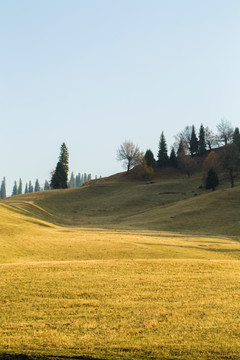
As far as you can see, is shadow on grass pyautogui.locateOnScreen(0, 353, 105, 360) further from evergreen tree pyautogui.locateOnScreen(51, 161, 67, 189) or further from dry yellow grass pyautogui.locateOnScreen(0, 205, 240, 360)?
evergreen tree pyautogui.locateOnScreen(51, 161, 67, 189)

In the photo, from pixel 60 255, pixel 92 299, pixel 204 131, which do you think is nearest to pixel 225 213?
pixel 60 255

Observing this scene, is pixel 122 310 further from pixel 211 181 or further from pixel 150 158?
pixel 150 158

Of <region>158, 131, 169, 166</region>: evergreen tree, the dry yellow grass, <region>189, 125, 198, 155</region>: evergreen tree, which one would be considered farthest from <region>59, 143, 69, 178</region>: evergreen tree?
the dry yellow grass

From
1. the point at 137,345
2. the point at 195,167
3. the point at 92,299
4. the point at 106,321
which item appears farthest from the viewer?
the point at 195,167

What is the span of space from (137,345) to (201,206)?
2293 inches

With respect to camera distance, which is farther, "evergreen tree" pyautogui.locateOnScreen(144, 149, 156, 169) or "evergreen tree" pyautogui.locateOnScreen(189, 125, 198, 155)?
"evergreen tree" pyautogui.locateOnScreen(189, 125, 198, 155)

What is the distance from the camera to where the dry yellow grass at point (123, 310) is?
25.3 feet

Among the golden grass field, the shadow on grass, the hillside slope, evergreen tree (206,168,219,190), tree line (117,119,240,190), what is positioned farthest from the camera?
tree line (117,119,240,190)

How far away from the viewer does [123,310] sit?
34.0 feet

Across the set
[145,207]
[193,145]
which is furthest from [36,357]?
[193,145]

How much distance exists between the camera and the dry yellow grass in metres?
7.71

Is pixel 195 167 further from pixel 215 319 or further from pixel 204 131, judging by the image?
pixel 215 319

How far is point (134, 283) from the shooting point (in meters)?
13.7

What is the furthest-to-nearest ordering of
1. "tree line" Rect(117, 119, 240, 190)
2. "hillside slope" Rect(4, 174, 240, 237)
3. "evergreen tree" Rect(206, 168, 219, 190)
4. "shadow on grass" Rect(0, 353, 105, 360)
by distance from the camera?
"tree line" Rect(117, 119, 240, 190), "evergreen tree" Rect(206, 168, 219, 190), "hillside slope" Rect(4, 174, 240, 237), "shadow on grass" Rect(0, 353, 105, 360)
